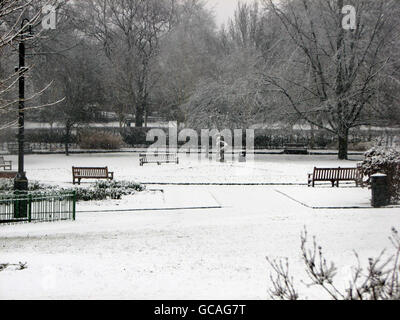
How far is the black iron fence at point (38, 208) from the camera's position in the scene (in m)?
15.6

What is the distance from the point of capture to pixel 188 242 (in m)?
11.5

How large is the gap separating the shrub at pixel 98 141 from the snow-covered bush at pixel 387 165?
30154mm

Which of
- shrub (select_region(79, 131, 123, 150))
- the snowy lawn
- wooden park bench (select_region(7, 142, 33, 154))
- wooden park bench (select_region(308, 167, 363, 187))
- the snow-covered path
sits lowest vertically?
the snow-covered path

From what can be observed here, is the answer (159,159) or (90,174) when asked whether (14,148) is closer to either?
(159,159)

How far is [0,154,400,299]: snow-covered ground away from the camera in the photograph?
25.1 ft

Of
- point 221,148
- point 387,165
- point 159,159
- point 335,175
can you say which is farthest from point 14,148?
point 387,165

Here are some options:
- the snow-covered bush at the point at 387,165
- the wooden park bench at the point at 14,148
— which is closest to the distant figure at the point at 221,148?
the snow-covered bush at the point at 387,165

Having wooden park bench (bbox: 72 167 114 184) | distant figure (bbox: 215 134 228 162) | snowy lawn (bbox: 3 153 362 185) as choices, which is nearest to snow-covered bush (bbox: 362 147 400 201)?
snowy lawn (bbox: 3 153 362 185)

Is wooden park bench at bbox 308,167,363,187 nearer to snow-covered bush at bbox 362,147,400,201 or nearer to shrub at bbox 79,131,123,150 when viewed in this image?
snow-covered bush at bbox 362,147,400,201

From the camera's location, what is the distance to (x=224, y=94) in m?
36.9

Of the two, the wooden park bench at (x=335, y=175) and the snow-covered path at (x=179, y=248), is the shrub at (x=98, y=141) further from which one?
the snow-covered path at (x=179, y=248)

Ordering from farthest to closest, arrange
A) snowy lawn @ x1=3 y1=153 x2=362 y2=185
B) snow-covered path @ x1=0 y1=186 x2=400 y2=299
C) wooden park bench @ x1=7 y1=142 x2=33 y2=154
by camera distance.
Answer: wooden park bench @ x1=7 y1=142 x2=33 y2=154 → snowy lawn @ x1=3 y1=153 x2=362 y2=185 → snow-covered path @ x1=0 y1=186 x2=400 y2=299

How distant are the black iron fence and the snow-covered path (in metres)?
0.60
